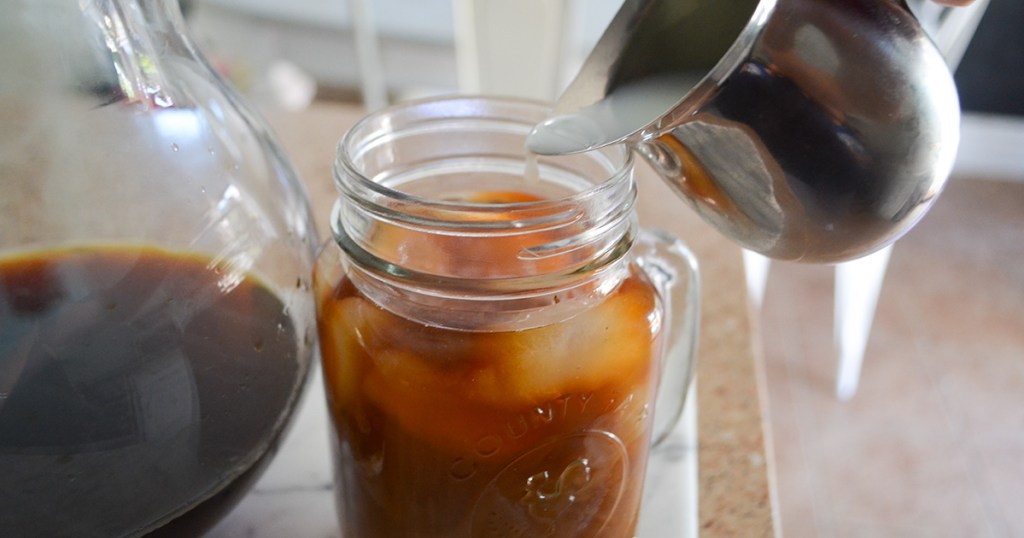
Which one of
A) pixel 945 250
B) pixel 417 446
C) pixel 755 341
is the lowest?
pixel 945 250

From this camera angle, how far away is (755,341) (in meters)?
0.61

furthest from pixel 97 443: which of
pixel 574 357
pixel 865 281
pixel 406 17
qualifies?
pixel 406 17

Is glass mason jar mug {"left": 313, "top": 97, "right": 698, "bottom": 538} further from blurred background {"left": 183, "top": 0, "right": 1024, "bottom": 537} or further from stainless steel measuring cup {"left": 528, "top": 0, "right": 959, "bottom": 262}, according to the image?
blurred background {"left": 183, "top": 0, "right": 1024, "bottom": 537}

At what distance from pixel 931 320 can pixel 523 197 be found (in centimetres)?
162

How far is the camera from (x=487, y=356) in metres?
0.32

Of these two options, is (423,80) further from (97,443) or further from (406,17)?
(97,443)

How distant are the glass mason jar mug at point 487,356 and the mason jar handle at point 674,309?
6 centimetres

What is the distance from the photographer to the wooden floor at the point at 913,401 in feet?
4.41

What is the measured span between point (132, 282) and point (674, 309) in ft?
0.91

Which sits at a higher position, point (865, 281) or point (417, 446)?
point (417, 446)

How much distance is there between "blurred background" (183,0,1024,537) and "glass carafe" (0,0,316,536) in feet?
2.47

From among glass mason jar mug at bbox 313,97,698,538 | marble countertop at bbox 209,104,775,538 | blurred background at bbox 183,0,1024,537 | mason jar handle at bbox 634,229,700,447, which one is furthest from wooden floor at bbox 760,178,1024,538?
glass mason jar mug at bbox 313,97,698,538

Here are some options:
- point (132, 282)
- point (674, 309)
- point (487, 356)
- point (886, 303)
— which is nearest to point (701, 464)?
point (674, 309)

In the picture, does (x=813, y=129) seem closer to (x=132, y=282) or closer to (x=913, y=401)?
(x=132, y=282)
